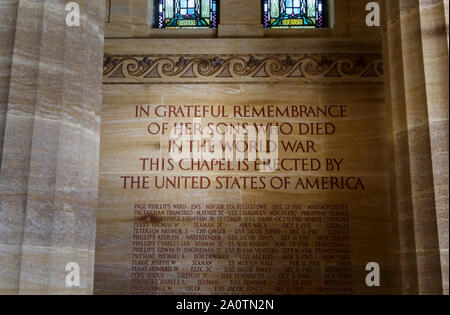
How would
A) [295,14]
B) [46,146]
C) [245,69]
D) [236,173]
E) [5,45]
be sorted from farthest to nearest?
[295,14] < [245,69] < [236,173] < [5,45] < [46,146]

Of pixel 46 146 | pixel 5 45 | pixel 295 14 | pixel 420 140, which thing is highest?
pixel 295 14

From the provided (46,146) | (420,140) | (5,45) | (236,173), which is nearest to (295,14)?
(236,173)

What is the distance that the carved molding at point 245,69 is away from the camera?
920 centimetres

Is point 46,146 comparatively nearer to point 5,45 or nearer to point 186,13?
point 5,45

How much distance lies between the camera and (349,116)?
905 centimetres

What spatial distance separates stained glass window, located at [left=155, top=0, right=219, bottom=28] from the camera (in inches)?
399

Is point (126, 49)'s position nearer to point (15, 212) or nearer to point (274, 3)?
point (274, 3)

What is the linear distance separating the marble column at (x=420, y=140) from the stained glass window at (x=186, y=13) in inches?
208

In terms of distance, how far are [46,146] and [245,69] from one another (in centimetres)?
517

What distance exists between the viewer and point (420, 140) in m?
4.94

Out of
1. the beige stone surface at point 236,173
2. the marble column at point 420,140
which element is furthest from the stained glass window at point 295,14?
the marble column at point 420,140

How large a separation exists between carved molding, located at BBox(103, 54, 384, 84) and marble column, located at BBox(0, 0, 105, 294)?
13.6 feet

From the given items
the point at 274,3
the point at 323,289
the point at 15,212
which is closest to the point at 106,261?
the point at 323,289

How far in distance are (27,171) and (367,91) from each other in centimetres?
627
